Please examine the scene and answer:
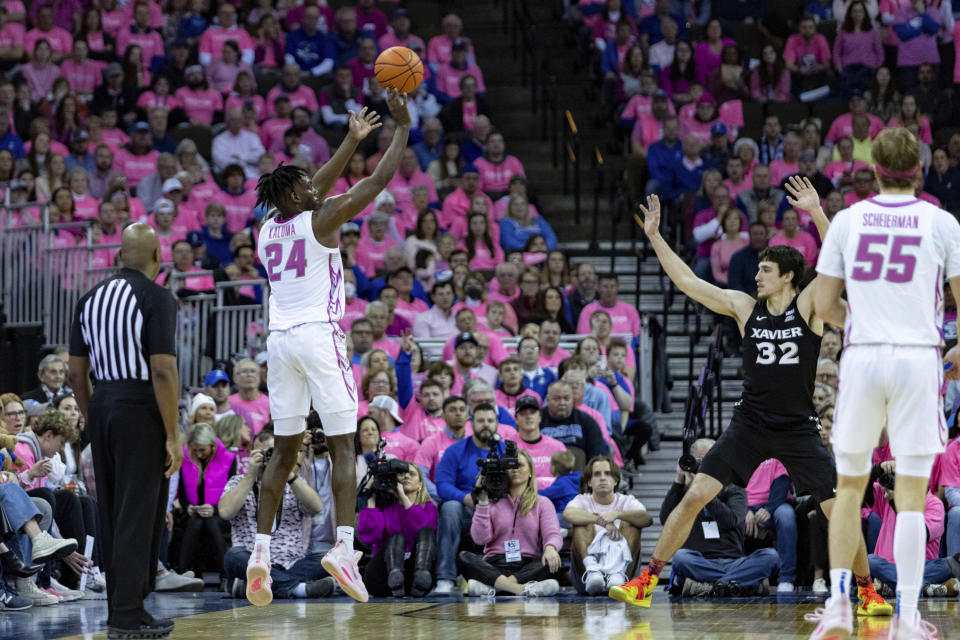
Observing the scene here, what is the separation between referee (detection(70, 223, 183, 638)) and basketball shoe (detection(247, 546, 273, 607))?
65 centimetres

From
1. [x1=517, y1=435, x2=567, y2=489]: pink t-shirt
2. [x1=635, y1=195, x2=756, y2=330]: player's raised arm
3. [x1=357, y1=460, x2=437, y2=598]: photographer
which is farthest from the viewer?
[x1=517, y1=435, x2=567, y2=489]: pink t-shirt

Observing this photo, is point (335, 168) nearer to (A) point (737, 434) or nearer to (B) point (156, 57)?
(A) point (737, 434)

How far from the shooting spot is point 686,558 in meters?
10.9

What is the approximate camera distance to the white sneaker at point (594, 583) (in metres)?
10.8

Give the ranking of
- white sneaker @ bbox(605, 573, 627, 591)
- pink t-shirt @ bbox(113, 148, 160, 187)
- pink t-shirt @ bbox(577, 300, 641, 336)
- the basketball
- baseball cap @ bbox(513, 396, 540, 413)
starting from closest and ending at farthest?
the basketball → white sneaker @ bbox(605, 573, 627, 591) → baseball cap @ bbox(513, 396, 540, 413) → pink t-shirt @ bbox(577, 300, 641, 336) → pink t-shirt @ bbox(113, 148, 160, 187)

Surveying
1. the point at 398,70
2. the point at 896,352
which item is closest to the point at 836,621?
the point at 896,352

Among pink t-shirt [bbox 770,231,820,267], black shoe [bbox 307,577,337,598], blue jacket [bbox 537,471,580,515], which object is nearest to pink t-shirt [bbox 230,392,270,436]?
black shoe [bbox 307,577,337,598]

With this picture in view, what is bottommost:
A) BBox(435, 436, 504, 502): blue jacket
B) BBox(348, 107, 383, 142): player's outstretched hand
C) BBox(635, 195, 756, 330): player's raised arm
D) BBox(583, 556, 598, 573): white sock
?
BBox(583, 556, 598, 573): white sock

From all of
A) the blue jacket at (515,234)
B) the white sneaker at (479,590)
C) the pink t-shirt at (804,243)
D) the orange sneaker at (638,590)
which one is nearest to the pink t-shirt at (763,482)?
the white sneaker at (479,590)

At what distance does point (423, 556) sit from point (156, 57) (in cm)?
1029

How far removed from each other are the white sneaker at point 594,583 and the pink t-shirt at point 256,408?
381 cm

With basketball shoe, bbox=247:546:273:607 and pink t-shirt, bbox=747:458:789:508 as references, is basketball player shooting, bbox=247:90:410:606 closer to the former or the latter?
basketball shoe, bbox=247:546:273:607

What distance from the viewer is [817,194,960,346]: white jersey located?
20.7 ft

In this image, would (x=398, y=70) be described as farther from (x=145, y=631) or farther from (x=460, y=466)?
(x=460, y=466)
